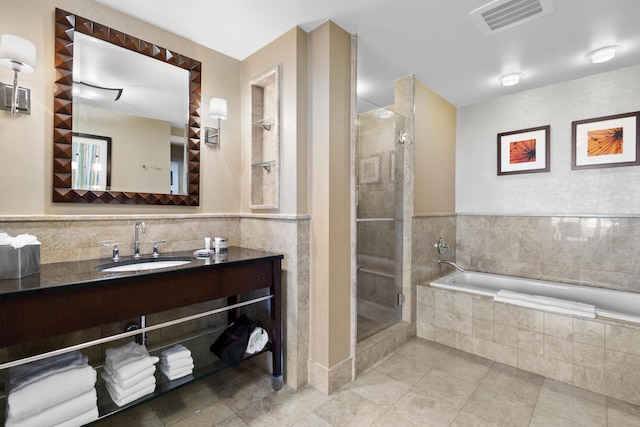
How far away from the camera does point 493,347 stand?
234 cm

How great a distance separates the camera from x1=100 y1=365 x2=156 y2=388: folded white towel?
1389mm

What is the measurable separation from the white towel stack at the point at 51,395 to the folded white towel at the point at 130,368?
0.11 m

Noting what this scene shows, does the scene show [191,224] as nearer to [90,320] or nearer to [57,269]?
[57,269]

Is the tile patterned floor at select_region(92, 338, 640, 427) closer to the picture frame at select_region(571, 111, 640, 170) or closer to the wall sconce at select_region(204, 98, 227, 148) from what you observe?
the wall sconce at select_region(204, 98, 227, 148)

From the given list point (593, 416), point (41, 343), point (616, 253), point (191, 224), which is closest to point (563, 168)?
point (616, 253)

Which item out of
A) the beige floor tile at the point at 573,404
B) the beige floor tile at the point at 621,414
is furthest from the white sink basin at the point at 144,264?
the beige floor tile at the point at 621,414

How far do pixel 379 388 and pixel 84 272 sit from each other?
184 cm

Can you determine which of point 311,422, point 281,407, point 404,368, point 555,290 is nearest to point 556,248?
point 555,290

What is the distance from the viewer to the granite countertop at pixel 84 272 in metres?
1.09

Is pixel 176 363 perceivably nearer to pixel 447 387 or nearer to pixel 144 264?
pixel 144 264

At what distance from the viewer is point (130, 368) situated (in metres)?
1.42

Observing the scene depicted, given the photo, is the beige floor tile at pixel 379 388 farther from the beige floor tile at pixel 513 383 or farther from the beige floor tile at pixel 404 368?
the beige floor tile at pixel 513 383

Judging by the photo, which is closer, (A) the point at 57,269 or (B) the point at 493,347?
(A) the point at 57,269

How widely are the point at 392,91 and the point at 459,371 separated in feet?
8.55
